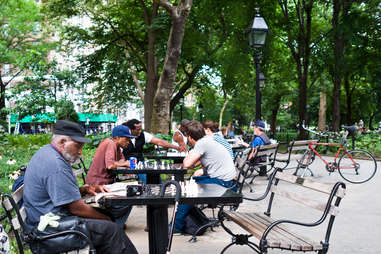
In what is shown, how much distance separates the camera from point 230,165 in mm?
6375

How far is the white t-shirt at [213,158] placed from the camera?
6250 mm

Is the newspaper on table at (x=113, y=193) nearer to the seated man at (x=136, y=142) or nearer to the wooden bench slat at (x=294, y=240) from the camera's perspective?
the wooden bench slat at (x=294, y=240)

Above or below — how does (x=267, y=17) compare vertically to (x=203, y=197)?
above

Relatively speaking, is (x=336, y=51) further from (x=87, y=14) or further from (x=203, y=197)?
(x=203, y=197)

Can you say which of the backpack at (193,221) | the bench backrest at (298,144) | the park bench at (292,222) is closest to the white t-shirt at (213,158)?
the backpack at (193,221)

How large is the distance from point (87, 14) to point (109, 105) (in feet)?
26.4

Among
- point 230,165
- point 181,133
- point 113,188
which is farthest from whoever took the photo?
point 181,133

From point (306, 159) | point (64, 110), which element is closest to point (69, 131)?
point (306, 159)

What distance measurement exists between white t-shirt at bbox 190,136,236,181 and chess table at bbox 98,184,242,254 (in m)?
1.51

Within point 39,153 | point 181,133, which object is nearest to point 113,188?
point 39,153

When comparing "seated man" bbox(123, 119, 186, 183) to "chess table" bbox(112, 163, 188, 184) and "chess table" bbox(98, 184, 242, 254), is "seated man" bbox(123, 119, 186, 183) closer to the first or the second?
"chess table" bbox(112, 163, 188, 184)

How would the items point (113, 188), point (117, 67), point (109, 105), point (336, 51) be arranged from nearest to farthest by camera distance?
point (113, 188) < point (336, 51) < point (117, 67) < point (109, 105)

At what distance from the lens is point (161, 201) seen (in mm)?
3744

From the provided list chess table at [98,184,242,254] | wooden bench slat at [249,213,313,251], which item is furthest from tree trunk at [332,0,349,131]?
chess table at [98,184,242,254]
